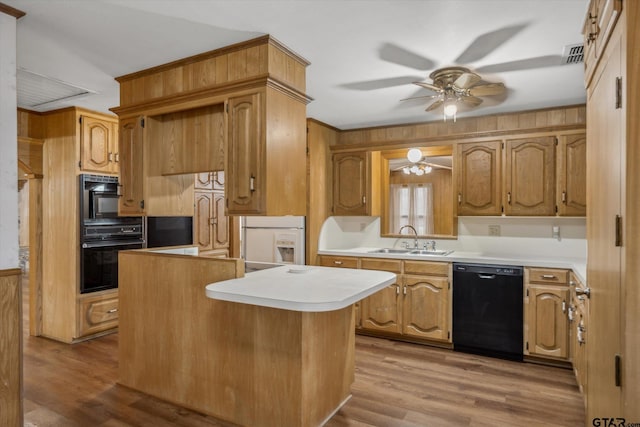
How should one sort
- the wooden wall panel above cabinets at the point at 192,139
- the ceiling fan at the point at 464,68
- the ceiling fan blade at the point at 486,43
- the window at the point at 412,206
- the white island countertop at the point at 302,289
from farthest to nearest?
the window at the point at 412,206 < the wooden wall panel above cabinets at the point at 192,139 < the ceiling fan at the point at 464,68 < the ceiling fan blade at the point at 486,43 < the white island countertop at the point at 302,289

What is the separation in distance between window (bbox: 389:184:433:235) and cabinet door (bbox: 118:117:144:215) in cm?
292

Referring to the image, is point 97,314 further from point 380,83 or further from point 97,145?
point 380,83

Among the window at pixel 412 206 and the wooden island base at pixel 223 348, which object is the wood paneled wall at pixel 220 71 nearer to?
the wooden island base at pixel 223 348

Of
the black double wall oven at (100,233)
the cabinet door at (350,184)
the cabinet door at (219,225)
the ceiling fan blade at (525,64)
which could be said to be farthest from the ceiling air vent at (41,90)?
the ceiling fan blade at (525,64)

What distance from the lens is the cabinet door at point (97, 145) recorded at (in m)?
3.78

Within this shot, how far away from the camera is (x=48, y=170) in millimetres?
3973

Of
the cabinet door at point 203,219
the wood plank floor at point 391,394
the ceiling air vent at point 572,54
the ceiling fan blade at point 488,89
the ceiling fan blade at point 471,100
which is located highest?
the ceiling air vent at point 572,54

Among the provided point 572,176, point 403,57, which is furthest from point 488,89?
point 572,176

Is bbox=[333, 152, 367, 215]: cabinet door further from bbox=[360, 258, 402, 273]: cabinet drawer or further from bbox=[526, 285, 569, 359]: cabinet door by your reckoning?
bbox=[526, 285, 569, 359]: cabinet door

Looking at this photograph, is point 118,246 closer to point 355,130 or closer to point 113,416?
point 113,416

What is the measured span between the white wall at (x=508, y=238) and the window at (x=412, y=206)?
0.61ft

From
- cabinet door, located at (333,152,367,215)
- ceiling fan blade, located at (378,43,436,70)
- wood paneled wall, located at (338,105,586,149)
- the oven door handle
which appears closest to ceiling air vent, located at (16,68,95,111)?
the oven door handle

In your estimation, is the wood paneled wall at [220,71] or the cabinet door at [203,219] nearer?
the wood paneled wall at [220,71]

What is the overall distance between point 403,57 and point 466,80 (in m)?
0.46
